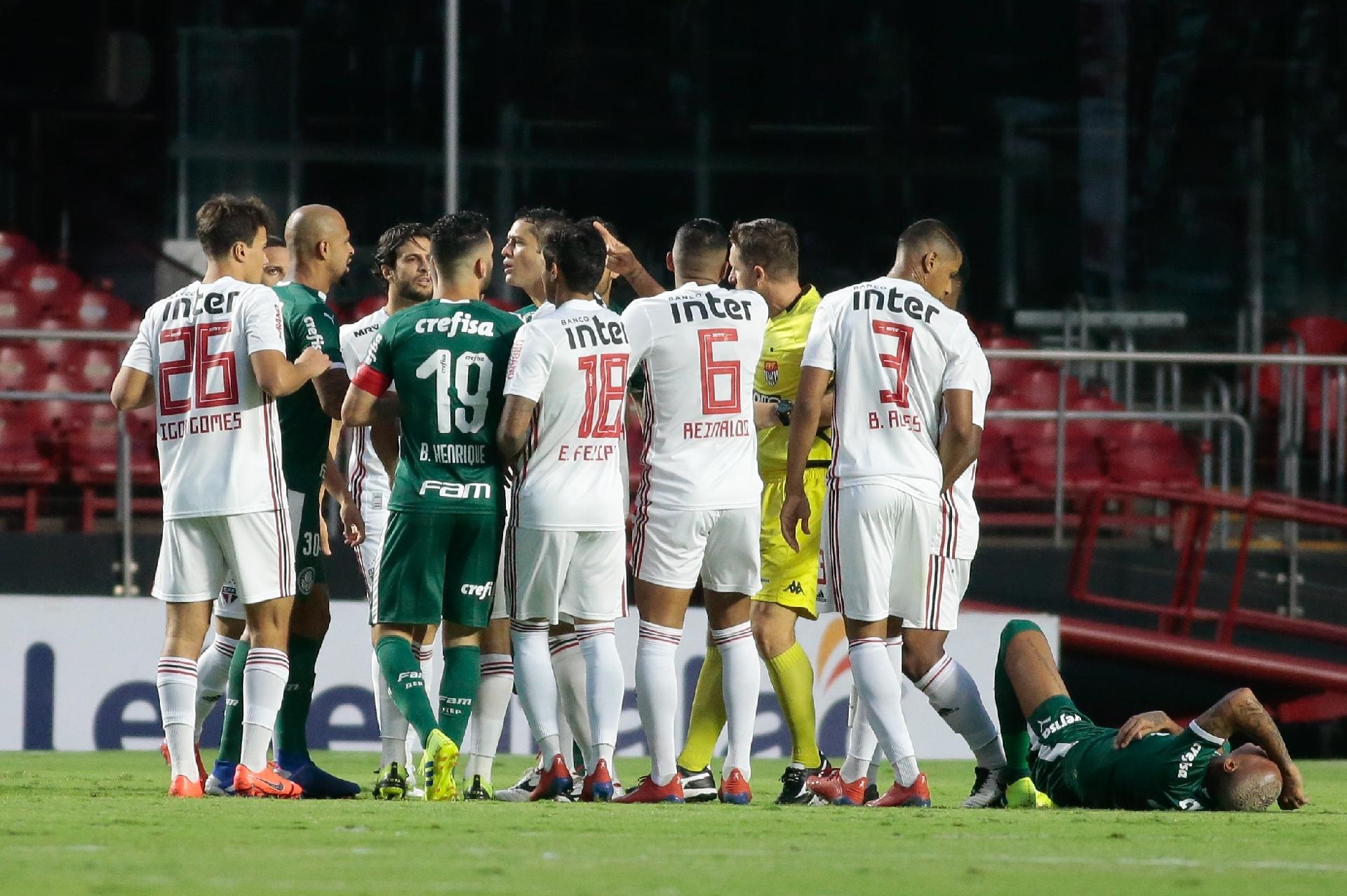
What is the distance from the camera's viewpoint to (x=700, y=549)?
6578 mm

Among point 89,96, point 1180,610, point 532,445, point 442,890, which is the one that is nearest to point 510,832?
point 442,890

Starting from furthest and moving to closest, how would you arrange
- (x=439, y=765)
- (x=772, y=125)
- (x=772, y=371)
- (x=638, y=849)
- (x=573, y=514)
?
(x=772, y=125), (x=772, y=371), (x=573, y=514), (x=439, y=765), (x=638, y=849)

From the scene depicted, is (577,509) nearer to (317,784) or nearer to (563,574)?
(563,574)

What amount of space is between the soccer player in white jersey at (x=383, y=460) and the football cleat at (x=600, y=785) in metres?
0.65

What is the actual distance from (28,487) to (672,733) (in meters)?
5.59

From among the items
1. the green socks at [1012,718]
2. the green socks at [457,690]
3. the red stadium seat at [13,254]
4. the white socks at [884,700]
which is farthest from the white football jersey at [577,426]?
the red stadium seat at [13,254]

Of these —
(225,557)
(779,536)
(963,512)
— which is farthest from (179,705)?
(963,512)

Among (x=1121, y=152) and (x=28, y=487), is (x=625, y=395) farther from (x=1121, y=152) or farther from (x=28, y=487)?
(x=1121, y=152)

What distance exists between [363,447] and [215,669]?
97 centimetres

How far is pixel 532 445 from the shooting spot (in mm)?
6387

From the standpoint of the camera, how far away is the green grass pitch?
14.2 ft

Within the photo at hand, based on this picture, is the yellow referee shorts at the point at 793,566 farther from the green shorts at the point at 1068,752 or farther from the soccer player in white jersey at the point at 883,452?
the green shorts at the point at 1068,752

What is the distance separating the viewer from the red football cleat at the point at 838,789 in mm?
6527

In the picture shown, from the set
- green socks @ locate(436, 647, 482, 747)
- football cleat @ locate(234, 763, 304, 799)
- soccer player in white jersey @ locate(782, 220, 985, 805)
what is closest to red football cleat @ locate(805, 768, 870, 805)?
soccer player in white jersey @ locate(782, 220, 985, 805)
